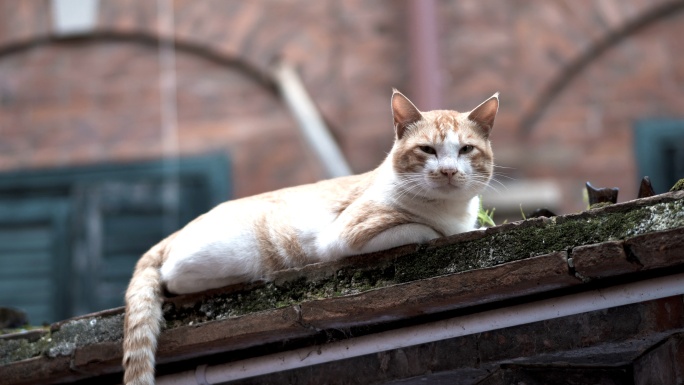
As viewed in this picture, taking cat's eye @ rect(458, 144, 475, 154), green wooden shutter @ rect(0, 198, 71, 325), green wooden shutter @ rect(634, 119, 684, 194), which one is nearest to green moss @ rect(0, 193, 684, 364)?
cat's eye @ rect(458, 144, 475, 154)

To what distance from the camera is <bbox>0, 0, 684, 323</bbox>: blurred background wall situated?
9242mm

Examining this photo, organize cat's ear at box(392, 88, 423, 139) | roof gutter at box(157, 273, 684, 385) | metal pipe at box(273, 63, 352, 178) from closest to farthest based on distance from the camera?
roof gutter at box(157, 273, 684, 385) → cat's ear at box(392, 88, 423, 139) → metal pipe at box(273, 63, 352, 178)

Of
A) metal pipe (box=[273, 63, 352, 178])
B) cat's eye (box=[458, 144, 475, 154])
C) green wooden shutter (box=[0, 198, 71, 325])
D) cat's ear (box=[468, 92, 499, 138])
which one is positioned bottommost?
cat's eye (box=[458, 144, 475, 154])

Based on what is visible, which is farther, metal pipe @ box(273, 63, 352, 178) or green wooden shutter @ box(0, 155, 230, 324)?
green wooden shutter @ box(0, 155, 230, 324)

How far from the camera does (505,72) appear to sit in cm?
929

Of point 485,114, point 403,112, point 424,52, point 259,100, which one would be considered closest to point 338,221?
point 403,112

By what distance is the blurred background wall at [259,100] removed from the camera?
364 inches

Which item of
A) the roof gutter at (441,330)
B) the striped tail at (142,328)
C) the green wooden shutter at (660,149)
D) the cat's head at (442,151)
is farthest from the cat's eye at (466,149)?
the green wooden shutter at (660,149)

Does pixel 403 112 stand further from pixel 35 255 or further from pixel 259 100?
pixel 35 255

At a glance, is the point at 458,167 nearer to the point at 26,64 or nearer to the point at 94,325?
the point at 94,325

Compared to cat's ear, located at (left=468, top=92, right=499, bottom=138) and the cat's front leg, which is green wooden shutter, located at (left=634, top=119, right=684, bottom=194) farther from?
the cat's front leg

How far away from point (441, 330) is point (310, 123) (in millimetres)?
5731

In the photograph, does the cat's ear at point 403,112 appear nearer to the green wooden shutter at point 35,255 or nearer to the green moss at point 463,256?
the green moss at point 463,256

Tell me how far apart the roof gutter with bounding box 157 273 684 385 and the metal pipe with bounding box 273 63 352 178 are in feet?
16.6
